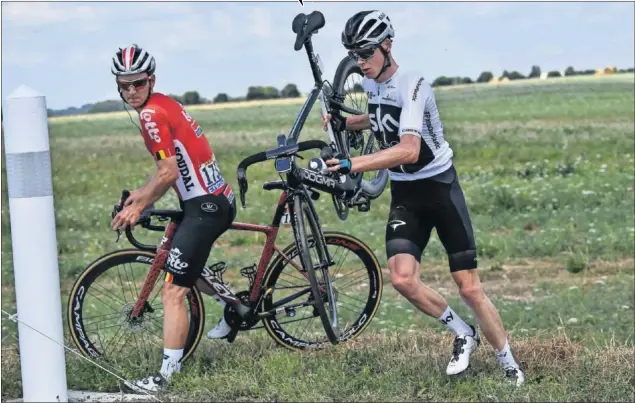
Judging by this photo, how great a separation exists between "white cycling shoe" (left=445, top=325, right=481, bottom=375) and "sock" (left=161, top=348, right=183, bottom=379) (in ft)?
5.11

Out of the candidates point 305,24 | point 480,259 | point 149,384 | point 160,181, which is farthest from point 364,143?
point 480,259

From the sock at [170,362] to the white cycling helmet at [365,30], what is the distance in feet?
6.69

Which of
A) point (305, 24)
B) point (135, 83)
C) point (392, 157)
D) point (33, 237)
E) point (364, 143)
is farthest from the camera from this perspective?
point (364, 143)

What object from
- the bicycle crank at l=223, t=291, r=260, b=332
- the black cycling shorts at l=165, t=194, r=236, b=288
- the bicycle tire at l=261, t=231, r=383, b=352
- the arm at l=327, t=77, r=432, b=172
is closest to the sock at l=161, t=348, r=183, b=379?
the black cycling shorts at l=165, t=194, r=236, b=288

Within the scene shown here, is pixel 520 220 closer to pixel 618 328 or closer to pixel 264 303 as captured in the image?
pixel 618 328

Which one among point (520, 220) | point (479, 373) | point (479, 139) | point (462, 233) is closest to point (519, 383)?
point (479, 373)

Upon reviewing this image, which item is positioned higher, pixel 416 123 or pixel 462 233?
pixel 416 123

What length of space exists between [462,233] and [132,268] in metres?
2.10

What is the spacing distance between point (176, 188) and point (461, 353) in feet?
6.26

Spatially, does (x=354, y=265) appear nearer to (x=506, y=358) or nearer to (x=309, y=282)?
(x=309, y=282)

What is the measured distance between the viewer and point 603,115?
38.9m

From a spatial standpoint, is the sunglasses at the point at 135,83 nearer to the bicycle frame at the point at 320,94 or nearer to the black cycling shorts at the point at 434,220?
the bicycle frame at the point at 320,94

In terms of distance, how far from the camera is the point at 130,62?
18.9 ft

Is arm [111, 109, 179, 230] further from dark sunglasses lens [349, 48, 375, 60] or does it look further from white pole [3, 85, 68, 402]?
dark sunglasses lens [349, 48, 375, 60]
